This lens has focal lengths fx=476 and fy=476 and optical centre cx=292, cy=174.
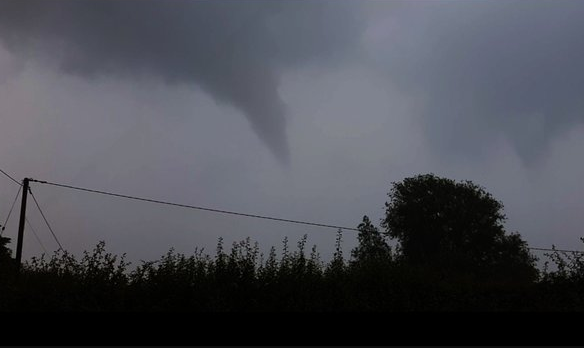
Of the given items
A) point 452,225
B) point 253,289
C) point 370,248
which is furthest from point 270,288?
point 452,225

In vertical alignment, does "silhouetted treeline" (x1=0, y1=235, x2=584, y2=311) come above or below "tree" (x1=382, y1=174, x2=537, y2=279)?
below

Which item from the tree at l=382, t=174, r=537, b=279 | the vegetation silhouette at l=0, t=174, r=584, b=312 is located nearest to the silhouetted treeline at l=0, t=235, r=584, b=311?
the vegetation silhouette at l=0, t=174, r=584, b=312

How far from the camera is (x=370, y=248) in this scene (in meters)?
26.8

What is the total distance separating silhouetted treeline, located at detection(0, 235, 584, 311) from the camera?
8992 mm

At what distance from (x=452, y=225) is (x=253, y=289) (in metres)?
30.4

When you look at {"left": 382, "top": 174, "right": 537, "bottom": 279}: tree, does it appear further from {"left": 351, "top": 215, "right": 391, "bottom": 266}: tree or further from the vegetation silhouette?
the vegetation silhouette

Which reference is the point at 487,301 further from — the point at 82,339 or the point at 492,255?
the point at 492,255

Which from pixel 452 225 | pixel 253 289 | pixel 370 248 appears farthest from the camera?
pixel 452 225

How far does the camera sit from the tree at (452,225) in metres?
35.3

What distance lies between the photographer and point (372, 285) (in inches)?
431

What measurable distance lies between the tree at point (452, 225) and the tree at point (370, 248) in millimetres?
2724

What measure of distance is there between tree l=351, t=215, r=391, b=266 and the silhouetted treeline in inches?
28.8

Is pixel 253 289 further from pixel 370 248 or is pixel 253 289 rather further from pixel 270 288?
pixel 370 248

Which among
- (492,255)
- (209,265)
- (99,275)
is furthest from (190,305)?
(492,255)
